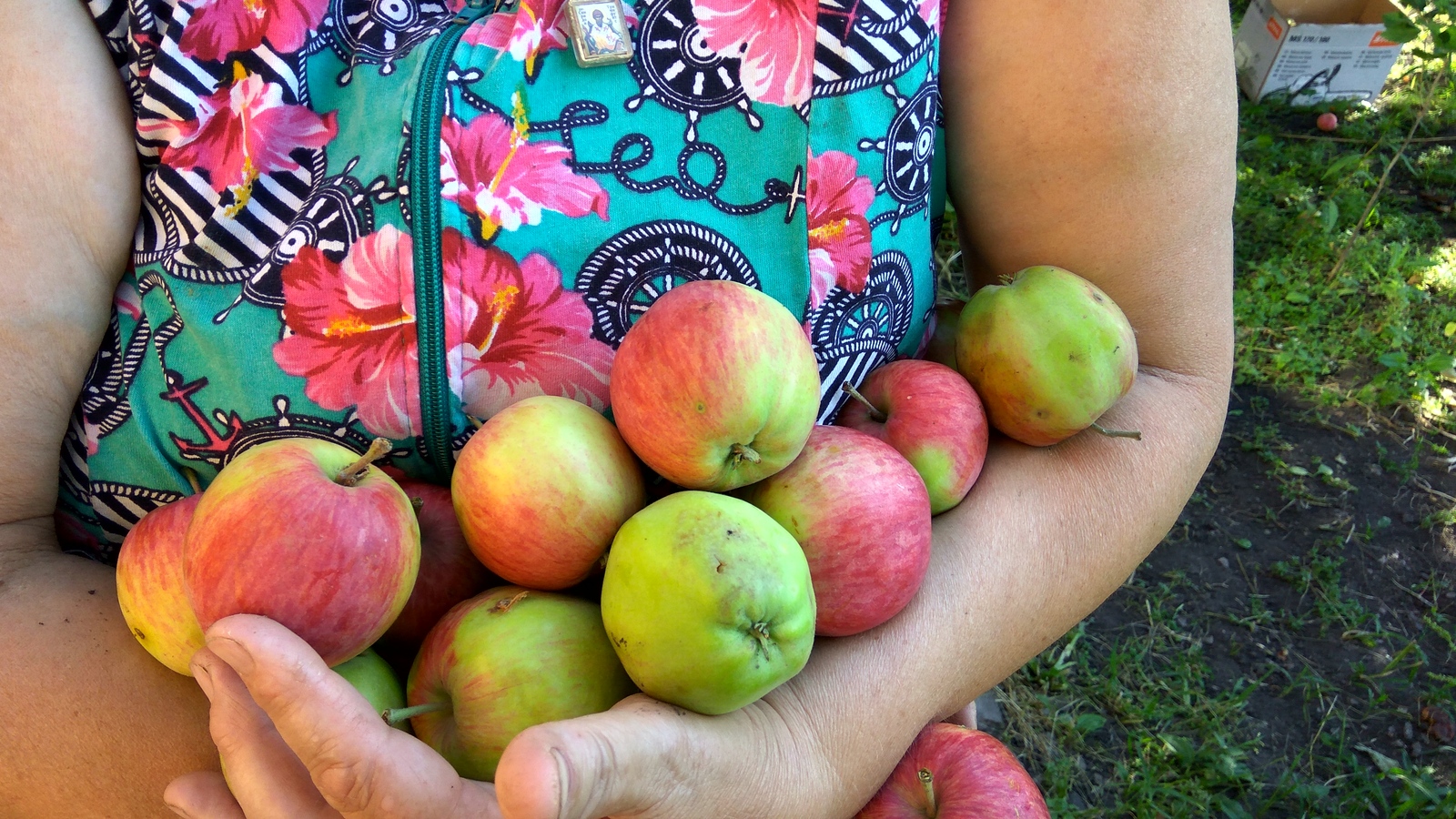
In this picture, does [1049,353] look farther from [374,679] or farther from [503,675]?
[374,679]

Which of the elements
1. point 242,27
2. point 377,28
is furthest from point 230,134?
point 377,28

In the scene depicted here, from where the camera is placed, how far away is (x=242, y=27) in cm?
109

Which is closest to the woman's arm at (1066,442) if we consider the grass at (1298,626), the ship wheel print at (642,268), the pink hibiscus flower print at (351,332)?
the pink hibiscus flower print at (351,332)

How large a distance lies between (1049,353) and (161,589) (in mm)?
1104

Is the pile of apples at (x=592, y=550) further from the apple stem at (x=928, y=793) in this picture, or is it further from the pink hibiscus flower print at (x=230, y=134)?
the pink hibiscus flower print at (x=230, y=134)

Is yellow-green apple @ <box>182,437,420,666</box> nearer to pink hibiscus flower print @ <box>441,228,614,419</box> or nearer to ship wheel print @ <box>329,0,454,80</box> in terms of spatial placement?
pink hibiscus flower print @ <box>441,228,614,419</box>

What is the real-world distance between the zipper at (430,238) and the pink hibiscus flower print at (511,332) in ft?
0.04

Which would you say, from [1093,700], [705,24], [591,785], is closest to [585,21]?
[705,24]

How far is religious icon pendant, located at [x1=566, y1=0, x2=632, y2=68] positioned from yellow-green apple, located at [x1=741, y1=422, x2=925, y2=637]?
1.75 feet

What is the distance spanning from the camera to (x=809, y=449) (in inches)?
41.0

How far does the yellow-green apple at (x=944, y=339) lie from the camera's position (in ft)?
4.60

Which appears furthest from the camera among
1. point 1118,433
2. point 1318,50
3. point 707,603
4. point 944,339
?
point 1318,50

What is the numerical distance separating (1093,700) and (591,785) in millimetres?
1973

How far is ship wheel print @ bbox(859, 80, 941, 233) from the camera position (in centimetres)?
116
